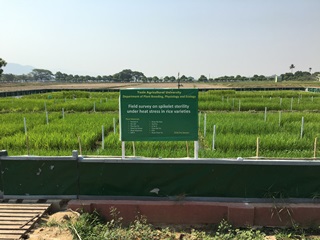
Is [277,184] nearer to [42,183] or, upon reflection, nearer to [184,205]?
[184,205]

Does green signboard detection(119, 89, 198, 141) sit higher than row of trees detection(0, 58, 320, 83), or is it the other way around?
row of trees detection(0, 58, 320, 83)

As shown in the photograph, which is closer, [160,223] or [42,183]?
[160,223]

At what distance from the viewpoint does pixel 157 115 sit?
5086 mm

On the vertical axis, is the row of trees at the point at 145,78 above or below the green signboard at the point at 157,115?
above

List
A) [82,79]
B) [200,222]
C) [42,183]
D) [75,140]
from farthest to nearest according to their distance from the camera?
[82,79]
[75,140]
[42,183]
[200,222]

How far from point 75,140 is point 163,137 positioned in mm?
4715

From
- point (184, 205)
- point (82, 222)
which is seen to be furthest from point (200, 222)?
point (82, 222)

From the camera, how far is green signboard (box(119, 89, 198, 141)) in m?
5.09

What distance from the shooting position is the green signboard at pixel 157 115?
509 centimetres

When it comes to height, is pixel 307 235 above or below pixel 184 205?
below

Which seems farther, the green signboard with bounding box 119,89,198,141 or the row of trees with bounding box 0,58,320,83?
the row of trees with bounding box 0,58,320,83

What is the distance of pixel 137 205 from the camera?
15.4 ft

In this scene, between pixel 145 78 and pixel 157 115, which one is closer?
pixel 157 115

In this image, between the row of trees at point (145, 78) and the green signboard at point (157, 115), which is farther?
the row of trees at point (145, 78)
